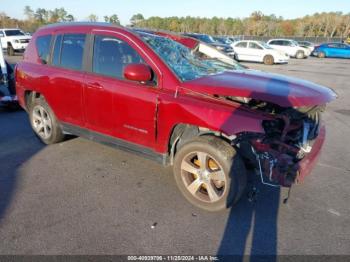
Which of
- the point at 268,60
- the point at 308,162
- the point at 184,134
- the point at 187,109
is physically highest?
the point at 187,109

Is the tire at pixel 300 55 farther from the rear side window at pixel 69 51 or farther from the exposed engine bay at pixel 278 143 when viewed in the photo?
the rear side window at pixel 69 51

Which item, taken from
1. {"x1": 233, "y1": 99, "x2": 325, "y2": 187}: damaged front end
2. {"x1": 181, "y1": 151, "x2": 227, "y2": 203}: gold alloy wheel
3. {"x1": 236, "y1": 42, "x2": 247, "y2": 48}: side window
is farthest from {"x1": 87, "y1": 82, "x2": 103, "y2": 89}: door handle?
{"x1": 236, "y1": 42, "x2": 247, "y2": 48}: side window

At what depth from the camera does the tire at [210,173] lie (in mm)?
3082

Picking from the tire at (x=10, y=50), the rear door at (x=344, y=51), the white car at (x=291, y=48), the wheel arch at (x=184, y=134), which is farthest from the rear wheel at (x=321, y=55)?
the wheel arch at (x=184, y=134)

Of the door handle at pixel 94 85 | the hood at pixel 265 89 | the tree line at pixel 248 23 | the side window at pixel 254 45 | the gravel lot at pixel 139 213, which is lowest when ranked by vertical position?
the gravel lot at pixel 139 213

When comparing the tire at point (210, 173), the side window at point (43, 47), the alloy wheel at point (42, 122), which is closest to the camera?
the tire at point (210, 173)

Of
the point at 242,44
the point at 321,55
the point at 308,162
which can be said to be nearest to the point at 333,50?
the point at 321,55

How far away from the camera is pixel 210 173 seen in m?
3.27

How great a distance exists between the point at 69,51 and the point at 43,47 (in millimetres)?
721

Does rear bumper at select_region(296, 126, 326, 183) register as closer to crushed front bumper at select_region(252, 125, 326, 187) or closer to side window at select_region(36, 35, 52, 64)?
crushed front bumper at select_region(252, 125, 326, 187)

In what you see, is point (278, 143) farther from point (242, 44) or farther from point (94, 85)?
point (242, 44)

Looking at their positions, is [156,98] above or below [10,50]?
above

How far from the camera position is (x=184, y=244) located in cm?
281

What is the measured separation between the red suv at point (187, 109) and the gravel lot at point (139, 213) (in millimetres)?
348
